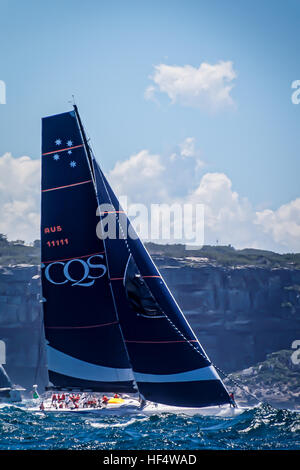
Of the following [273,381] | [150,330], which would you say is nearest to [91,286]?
[150,330]

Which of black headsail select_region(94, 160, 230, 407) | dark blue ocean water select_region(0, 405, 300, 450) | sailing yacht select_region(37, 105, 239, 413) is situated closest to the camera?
dark blue ocean water select_region(0, 405, 300, 450)

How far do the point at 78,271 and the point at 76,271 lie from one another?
85 millimetres

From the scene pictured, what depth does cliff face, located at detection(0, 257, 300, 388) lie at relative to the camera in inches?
2972

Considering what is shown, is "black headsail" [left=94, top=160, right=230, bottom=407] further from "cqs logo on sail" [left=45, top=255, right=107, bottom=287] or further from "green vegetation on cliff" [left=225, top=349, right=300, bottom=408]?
"green vegetation on cliff" [left=225, top=349, right=300, bottom=408]

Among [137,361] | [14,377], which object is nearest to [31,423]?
[137,361]

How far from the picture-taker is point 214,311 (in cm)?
7575

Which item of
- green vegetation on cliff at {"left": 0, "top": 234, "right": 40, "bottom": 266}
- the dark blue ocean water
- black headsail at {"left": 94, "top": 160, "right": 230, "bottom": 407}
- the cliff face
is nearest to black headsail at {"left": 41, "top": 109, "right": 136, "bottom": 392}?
black headsail at {"left": 94, "top": 160, "right": 230, "bottom": 407}

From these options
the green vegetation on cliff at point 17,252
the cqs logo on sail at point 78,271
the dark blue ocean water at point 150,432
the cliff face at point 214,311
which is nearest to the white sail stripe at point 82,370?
the dark blue ocean water at point 150,432

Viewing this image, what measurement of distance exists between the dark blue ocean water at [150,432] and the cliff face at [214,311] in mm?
45235

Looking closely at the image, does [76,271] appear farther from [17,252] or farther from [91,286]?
[17,252]

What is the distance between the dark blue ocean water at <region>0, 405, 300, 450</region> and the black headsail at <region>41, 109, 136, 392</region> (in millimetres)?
1885

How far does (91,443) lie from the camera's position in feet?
78.4

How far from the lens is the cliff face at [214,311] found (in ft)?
248

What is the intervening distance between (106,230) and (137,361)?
5.65m
